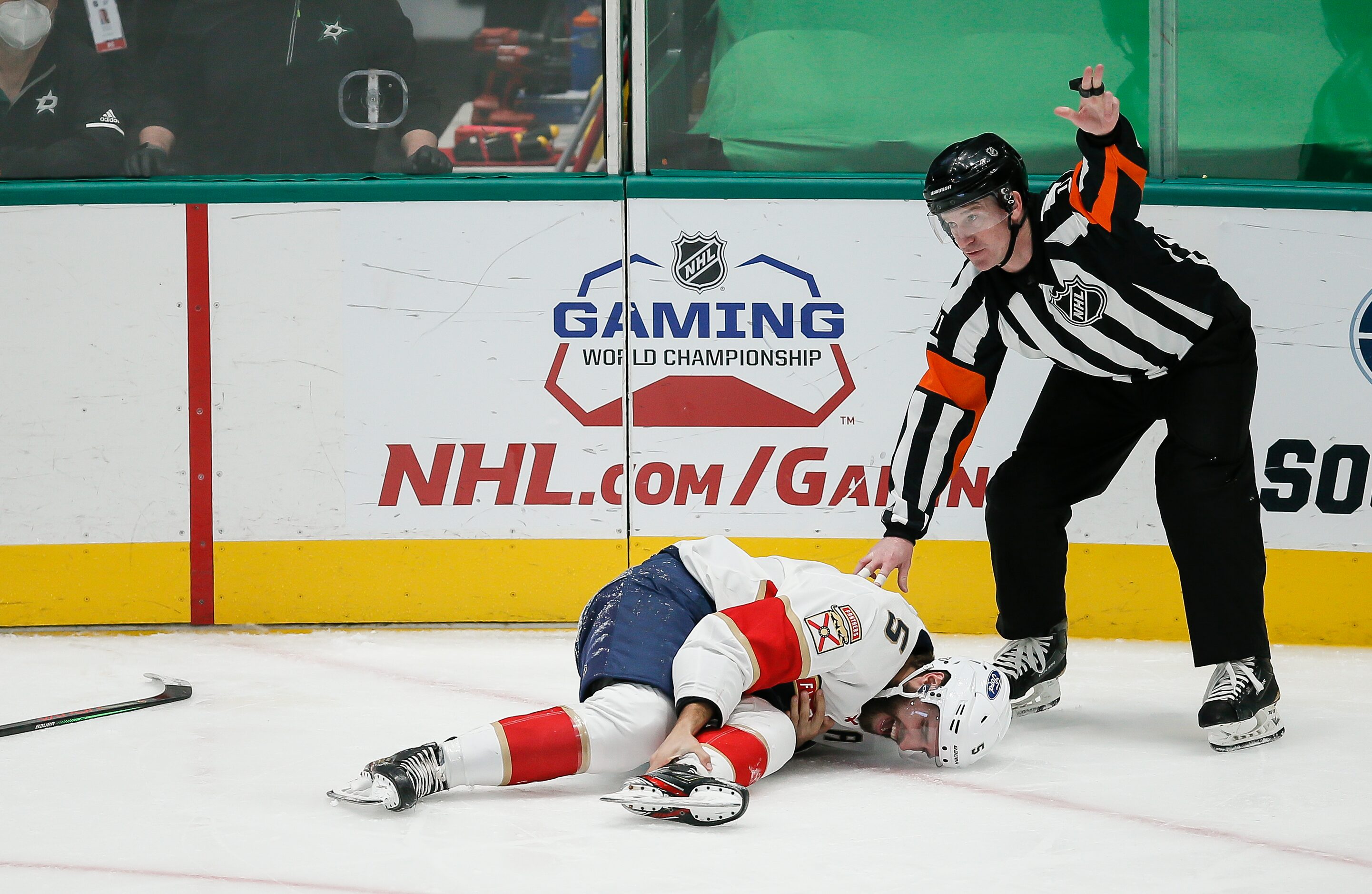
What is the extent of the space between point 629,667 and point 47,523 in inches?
93.3

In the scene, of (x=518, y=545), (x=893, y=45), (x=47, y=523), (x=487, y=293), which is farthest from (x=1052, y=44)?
(x=47, y=523)

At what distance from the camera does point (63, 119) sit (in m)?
3.79

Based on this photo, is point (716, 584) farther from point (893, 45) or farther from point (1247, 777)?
point (893, 45)

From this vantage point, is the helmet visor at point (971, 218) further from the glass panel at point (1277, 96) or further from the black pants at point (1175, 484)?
the glass panel at point (1277, 96)

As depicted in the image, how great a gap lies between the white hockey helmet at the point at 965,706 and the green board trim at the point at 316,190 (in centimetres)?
192

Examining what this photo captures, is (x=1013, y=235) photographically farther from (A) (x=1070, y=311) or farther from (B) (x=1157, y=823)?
(B) (x=1157, y=823)

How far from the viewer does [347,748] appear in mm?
2531

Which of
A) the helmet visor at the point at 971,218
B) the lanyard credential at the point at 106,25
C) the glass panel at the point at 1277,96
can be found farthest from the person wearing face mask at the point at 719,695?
the lanyard credential at the point at 106,25

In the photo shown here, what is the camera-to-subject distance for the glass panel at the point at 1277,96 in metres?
3.72

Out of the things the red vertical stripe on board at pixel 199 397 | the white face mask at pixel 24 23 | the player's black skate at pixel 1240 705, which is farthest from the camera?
the white face mask at pixel 24 23

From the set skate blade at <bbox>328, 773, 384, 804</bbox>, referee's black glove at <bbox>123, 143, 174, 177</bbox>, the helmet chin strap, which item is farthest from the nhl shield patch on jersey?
referee's black glove at <bbox>123, 143, 174, 177</bbox>

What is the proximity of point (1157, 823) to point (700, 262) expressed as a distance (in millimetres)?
2108

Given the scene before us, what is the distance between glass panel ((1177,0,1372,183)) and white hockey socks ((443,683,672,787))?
2.60 m

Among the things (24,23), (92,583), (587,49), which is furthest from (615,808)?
(24,23)
